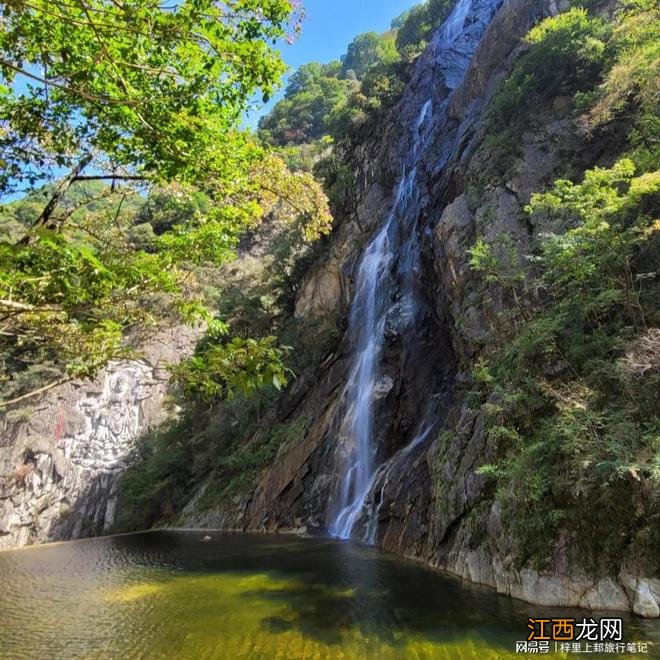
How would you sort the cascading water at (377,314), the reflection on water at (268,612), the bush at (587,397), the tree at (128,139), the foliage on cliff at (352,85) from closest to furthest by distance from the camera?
the tree at (128,139)
the reflection on water at (268,612)
the bush at (587,397)
the cascading water at (377,314)
the foliage on cliff at (352,85)

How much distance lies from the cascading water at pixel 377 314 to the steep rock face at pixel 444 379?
1.06 feet

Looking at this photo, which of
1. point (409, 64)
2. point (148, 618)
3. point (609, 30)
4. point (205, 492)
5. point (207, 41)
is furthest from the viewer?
point (409, 64)

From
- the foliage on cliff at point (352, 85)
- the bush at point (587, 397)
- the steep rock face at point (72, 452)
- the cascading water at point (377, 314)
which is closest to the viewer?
the bush at point (587, 397)

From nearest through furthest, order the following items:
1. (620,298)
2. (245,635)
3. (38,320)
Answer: (38,320) < (245,635) < (620,298)

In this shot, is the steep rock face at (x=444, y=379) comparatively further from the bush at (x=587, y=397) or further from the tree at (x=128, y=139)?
the tree at (x=128, y=139)

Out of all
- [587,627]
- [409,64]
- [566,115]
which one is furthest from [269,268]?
[587,627]

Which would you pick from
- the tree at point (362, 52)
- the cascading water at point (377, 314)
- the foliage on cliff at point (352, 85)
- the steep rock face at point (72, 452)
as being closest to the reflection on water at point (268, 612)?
the cascading water at point (377, 314)

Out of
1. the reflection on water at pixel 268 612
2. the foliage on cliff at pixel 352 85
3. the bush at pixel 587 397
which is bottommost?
the reflection on water at pixel 268 612

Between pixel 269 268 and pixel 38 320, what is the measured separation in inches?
1088

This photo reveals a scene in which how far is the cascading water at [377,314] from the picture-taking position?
1653cm

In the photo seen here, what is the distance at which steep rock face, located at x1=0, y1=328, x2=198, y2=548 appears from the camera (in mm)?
28344

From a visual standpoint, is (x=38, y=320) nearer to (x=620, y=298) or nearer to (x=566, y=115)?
(x=620, y=298)

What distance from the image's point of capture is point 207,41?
3.61 meters

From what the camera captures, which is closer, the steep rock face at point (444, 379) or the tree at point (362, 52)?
the steep rock face at point (444, 379)
